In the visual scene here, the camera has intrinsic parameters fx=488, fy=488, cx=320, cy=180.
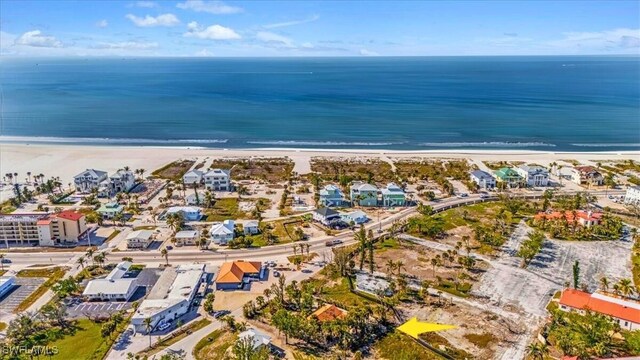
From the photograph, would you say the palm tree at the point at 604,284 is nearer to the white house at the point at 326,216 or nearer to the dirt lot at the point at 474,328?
the dirt lot at the point at 474,328

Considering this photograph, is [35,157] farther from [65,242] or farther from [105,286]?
[105,286]

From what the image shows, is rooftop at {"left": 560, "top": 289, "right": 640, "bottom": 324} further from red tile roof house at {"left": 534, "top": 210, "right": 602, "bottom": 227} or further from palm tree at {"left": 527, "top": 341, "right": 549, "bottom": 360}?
red tile roof house at {"left": 534, "top": 210, "right": 602, "bottom": 227}

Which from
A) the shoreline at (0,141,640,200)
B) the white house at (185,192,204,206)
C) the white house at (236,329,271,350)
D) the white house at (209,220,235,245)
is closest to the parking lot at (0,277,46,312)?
the white house at (209,220,235,245)

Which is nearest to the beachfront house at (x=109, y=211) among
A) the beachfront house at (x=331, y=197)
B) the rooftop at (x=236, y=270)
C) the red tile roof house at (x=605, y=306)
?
the rooftop at (x=236, y=270)

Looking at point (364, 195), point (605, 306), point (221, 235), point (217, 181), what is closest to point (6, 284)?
point (221, 235)

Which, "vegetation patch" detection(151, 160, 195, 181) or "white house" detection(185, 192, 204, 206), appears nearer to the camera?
"white house" detection(185, 192, 204, 206)

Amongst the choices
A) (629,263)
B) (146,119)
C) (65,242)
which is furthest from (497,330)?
(146,119)

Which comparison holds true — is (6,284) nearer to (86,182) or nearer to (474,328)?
(86,182)
